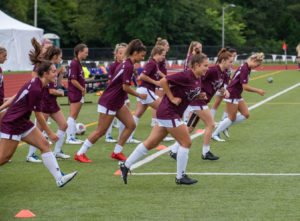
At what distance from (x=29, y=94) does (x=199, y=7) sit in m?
70.1

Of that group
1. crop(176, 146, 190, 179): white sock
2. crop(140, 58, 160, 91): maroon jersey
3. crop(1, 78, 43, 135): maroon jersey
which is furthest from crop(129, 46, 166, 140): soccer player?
crop(1, 78, 43, 135): maroon jersey

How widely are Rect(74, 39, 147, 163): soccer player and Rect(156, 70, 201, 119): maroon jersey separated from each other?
1416 mm

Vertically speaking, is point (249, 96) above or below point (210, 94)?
below

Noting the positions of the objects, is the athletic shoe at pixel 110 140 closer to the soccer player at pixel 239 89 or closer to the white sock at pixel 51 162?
the soccer player at pixel 239 89

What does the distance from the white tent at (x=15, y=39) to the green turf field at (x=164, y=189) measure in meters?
31.2

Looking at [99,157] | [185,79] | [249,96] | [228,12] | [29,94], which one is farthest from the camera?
[228,12]

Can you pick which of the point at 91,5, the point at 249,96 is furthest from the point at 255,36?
the point at 249,96

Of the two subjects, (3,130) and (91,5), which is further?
(91,5)

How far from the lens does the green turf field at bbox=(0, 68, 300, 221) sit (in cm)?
664

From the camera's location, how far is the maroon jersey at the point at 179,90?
7.91m

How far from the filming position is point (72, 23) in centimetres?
7538

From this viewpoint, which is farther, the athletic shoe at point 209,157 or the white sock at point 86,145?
the athletic shoe at point 209,157

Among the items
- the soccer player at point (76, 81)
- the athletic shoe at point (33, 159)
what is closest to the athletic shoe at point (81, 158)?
the athletic shoe at point (33, 159)

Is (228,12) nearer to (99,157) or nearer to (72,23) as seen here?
A: (72,23)
